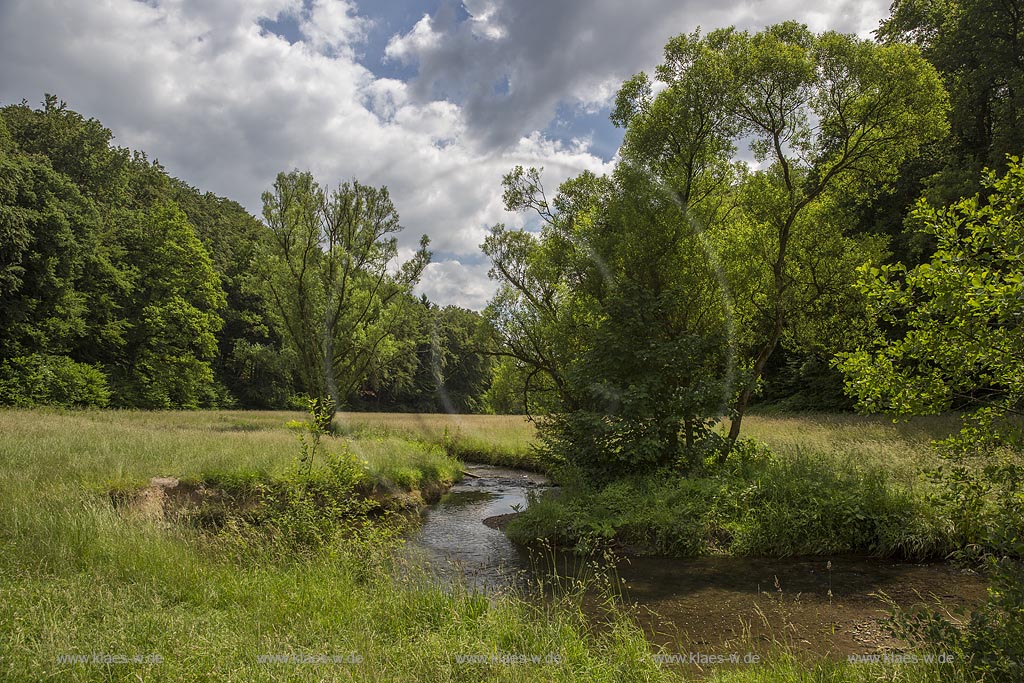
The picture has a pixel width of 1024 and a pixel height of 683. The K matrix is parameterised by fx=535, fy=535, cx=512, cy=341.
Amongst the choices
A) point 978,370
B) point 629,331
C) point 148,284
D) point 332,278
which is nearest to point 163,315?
point 148,284

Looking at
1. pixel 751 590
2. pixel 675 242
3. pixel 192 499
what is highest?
pixel 675 242

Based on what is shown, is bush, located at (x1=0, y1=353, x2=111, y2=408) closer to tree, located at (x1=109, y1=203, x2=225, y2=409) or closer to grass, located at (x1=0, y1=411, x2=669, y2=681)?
tree, located at (x1=109, y1=203, x2=225, y2=409)

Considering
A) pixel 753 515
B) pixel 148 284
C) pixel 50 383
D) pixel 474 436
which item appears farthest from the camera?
pixel 148 284

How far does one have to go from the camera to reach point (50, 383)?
29.4 metres

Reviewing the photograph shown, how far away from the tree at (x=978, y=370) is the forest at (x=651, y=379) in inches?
1.2

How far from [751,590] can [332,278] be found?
21.7 m

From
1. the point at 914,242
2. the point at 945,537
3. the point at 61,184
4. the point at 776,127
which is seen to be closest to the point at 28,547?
the point at 945,537

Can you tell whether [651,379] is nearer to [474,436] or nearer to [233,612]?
[233,612]

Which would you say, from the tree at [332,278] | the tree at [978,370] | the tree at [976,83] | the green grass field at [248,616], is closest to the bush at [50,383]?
the tree at [332,278]

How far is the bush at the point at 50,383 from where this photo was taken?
27.6 metres

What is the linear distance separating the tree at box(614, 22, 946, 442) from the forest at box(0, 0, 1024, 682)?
0.08 metres

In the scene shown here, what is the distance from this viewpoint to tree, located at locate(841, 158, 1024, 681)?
365cm

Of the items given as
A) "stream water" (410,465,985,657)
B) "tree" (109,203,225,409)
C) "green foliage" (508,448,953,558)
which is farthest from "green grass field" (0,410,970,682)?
"tree" (109,203,225,409)

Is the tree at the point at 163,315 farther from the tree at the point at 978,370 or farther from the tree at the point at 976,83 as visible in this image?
the tree at the point at 976,83
